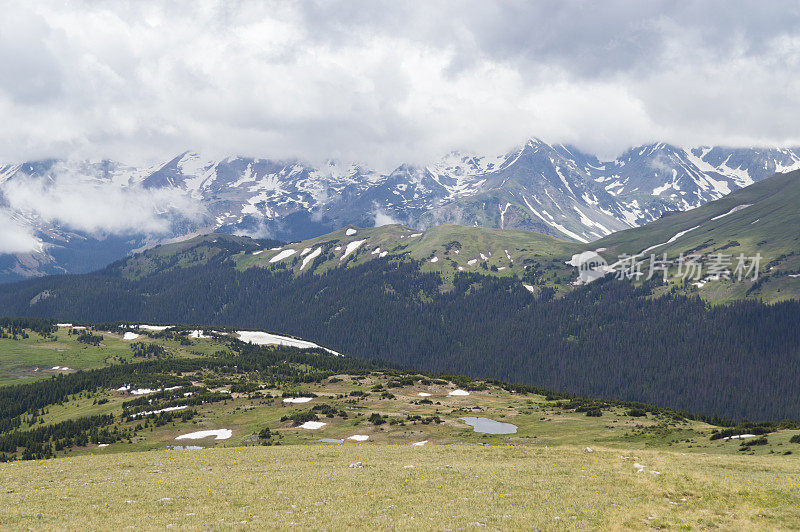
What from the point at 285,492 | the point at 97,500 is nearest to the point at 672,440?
the point at 285,492

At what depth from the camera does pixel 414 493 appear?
3419cm

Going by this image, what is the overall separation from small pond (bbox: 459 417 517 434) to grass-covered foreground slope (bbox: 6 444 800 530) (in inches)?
1044

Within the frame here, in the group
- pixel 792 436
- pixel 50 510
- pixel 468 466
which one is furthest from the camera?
pixel 792 436

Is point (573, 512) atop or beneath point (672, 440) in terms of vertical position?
atop

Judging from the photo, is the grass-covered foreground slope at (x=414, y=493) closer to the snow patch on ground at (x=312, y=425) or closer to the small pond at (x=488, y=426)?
the small pond at (x=488, y=426)

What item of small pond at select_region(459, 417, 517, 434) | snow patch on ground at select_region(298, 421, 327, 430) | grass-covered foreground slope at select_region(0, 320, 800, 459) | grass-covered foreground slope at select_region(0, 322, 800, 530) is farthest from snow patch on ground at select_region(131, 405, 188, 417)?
small pond at select_region(459, 417, 517, 434)

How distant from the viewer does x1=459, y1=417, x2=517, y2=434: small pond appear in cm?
7481

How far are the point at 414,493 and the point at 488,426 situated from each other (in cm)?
4760

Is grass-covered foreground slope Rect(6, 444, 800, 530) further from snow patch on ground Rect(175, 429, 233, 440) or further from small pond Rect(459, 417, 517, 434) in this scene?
snow patch on ground Rect(175, 429, 233, 440)

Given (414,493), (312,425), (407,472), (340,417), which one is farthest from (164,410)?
(414,493)

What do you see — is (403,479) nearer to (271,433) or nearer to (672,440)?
(672,440)

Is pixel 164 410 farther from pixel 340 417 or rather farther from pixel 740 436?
pixel 740 436

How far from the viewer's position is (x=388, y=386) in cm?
12612

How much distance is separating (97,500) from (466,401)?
84014 mm
